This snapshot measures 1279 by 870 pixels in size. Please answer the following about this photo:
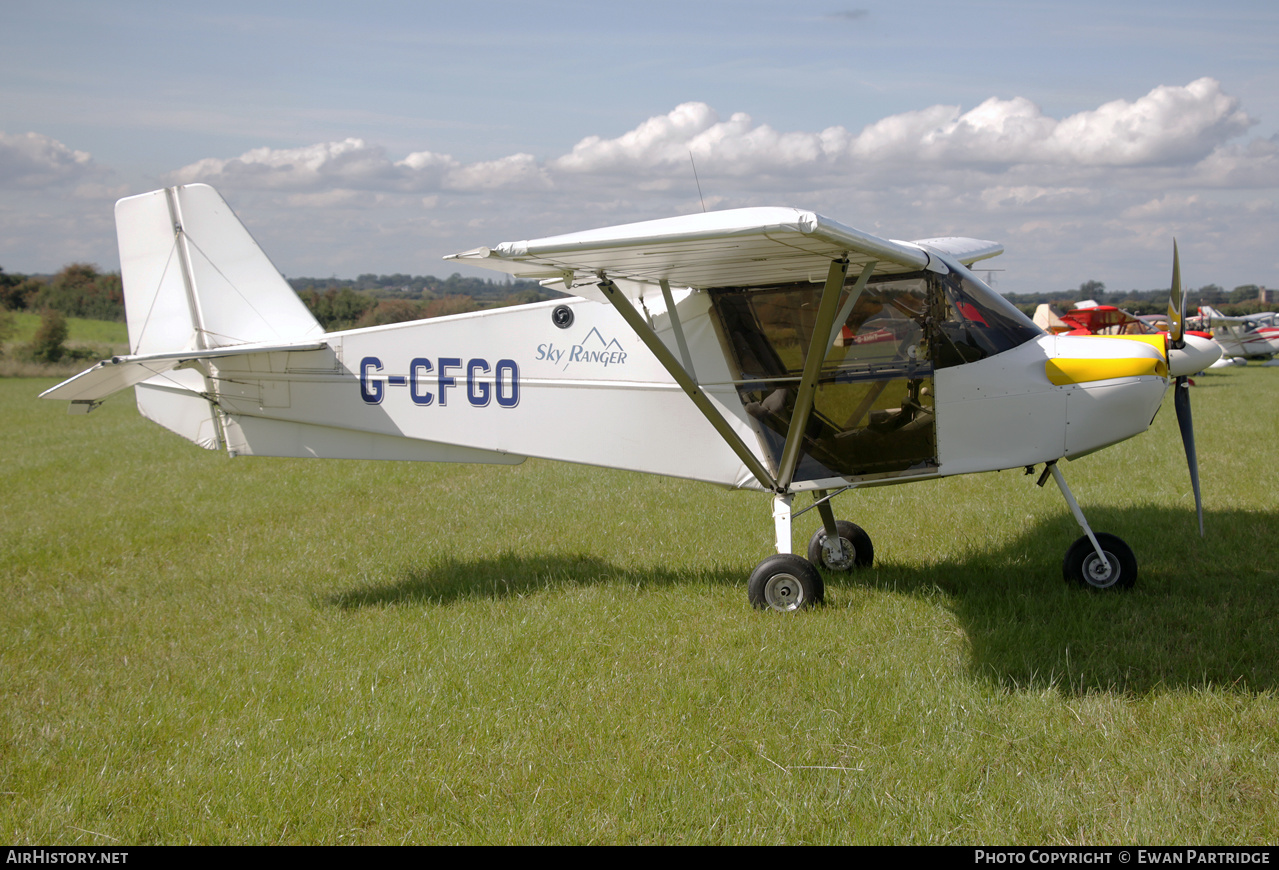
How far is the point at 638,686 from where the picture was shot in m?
4.82

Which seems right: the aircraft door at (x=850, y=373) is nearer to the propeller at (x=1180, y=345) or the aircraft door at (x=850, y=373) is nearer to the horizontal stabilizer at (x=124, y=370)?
the propeller at (x=1180, y=345)

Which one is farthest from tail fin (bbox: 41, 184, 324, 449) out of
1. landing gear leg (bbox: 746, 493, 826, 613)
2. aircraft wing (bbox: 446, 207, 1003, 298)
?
landing gear leg (bbox: 746, 493, 826, 613)

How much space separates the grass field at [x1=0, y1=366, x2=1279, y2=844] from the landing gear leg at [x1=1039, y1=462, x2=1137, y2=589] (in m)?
0.15

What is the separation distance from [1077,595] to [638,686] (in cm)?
341

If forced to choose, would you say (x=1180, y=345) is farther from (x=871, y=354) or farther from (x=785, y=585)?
(x=785, y=585)

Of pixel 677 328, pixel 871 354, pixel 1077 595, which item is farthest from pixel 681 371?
pixel 1077 595

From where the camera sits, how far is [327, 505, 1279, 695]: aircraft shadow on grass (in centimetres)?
479

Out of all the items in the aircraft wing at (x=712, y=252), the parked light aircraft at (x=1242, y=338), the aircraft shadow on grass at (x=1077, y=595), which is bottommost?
the parked light aircraft at (x=1242, y=338)

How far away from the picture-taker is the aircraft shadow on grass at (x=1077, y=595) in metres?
4.79

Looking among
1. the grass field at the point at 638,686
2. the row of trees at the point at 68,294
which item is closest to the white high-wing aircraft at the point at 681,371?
the grass field at the point at 638,686

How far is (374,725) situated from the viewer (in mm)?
4438

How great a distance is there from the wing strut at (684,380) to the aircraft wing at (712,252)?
22cm

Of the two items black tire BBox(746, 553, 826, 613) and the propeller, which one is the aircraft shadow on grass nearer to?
black tire BBox(746, 553, 826, 613)
